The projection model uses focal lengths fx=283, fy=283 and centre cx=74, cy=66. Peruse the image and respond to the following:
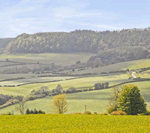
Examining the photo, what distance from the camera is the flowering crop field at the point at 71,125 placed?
34969 mm

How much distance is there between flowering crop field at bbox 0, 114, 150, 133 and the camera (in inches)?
1377

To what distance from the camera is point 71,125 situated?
128 ft

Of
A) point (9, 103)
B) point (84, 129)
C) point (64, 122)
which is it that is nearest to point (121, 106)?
point (64, 122)

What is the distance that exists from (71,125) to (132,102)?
3187cm

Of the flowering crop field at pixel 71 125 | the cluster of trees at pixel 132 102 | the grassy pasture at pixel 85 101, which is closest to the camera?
the flowering crop field at pixel 71 125

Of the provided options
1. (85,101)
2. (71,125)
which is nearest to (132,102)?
(71,125)

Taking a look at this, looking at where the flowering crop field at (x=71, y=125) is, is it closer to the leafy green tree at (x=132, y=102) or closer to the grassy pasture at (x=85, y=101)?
the leafy green tree at (x=132, y=102)

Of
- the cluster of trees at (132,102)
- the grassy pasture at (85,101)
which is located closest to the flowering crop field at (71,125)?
the cluster of trees at (132,102)

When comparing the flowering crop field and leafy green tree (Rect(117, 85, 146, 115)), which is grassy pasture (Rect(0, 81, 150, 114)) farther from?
the flowering crop field

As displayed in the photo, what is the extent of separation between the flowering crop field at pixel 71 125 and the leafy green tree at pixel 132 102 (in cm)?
2296

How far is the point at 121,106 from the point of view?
68.1 meters

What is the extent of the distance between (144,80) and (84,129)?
109629 mm

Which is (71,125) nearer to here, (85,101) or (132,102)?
(132,102)

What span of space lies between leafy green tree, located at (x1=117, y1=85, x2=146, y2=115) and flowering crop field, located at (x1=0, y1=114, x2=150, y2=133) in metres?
23.0
